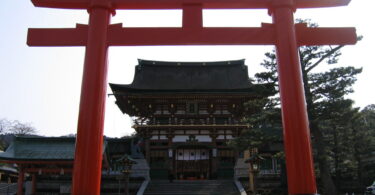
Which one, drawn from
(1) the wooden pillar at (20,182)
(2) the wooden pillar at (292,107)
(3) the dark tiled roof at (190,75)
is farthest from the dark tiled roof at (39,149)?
(2) the wooden pillar at (292,107)

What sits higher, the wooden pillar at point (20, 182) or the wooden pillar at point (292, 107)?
the wooden pillar at point (292, 107)

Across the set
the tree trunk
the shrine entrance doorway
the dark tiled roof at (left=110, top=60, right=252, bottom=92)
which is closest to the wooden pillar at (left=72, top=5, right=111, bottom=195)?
the tree trunk

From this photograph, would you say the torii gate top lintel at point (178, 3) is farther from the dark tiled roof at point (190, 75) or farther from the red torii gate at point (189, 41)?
the dark tiled roof at point (190, 75)

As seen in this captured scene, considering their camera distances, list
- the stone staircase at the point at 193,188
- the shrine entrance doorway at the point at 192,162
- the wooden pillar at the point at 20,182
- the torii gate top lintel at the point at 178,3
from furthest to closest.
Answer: the shrine entrance doorway at the point at 192,162 → the stone staircase at the point at 193,188 → the wooden pillar at the point at 20,182 → the torii gate top lintel at the point at 178,3

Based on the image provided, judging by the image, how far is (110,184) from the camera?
2189 cm

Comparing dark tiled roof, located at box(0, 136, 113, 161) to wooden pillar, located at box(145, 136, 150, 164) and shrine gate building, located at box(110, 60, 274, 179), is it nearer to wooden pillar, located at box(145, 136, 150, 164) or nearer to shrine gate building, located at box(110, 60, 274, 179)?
wooden pillar, located at box(145, 136, 150, 164)

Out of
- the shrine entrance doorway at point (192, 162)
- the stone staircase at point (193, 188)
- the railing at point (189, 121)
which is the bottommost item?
the stone staircase at point (193, 188)

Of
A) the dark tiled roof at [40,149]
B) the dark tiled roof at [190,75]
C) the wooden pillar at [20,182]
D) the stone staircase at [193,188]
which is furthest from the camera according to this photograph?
the dark tiled roof at [190,75]

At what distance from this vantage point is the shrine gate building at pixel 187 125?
2353 centimetres

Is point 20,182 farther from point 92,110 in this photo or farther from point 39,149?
point 92,110

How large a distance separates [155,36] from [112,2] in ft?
4.04

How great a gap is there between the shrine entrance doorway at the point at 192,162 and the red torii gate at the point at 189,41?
1829cm

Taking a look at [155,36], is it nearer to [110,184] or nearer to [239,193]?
[239,193]

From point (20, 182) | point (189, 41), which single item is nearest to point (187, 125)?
point (20, 182)
